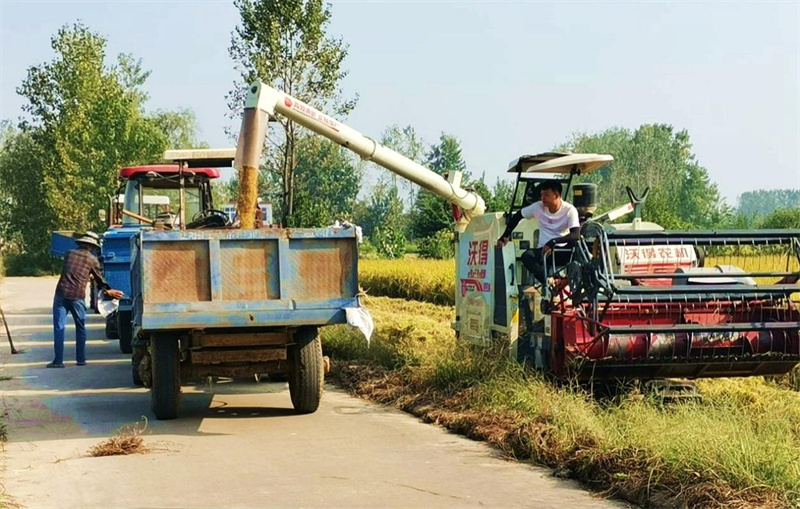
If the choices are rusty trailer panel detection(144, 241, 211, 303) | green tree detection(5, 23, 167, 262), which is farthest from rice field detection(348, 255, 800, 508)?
green tree detection(5, 23, 167, 262)

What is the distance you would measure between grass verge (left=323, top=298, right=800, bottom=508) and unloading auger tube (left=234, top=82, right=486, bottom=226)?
6.92 ft

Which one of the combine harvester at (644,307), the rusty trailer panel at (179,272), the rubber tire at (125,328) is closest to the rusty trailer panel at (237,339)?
the rusty trailer panel at (179,272)

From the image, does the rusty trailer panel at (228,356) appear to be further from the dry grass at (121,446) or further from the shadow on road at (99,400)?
the dry grass at (121,446)

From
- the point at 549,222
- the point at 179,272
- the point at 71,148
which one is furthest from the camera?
the point at 71,148

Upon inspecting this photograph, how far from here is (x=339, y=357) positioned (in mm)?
13836

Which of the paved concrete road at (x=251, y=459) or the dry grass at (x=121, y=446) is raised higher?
the dry grass at (x=121, y=446)

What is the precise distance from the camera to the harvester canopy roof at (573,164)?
1096 cm

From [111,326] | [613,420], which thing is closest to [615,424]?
[613,420]

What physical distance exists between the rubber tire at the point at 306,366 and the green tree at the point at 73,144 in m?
43.3

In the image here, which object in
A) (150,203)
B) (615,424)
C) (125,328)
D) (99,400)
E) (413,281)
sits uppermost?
(150,203)

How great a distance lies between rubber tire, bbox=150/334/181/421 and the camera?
925 cm

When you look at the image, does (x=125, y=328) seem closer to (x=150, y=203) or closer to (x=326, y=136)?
(x=150, y=203)

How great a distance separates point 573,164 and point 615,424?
4109 mm

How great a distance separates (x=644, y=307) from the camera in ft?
30.4
